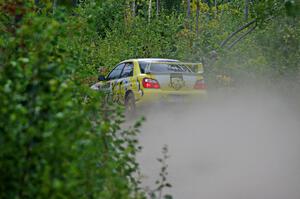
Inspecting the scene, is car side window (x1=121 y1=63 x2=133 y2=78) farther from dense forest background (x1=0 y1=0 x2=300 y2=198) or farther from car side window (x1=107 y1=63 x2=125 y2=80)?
dense forest background (x1=0 y1=0 x2=300 y2=198)

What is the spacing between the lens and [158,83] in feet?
51.6

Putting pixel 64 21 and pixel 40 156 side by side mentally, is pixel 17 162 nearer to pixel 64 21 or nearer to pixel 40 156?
pixel 40 156

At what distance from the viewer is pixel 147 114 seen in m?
15.8

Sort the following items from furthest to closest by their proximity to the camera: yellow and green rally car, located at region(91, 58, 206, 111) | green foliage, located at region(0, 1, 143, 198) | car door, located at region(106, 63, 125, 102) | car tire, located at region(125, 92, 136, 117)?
car door, located at region(106, 63, 125, 102) → car tire, located at region(125, 92, 136, 117) → yellow and green rally car, located at region(91, 58, 206, 111) → green foliage, located at region(0, 1, 143, 198)

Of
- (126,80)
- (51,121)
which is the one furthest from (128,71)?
(51,121)

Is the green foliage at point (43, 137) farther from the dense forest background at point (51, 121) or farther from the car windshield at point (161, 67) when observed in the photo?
the car windshield at point (161, 67)

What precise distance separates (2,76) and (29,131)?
88cm

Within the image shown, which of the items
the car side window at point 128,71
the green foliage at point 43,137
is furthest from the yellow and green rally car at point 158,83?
the green foliage at point 43,137

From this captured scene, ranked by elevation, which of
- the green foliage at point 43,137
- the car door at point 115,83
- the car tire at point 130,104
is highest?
the green foliage at point 43,137

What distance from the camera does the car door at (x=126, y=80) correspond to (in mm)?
16595

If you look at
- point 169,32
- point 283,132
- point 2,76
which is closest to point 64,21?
point 2,76

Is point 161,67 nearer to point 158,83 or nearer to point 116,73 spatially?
point 158,83

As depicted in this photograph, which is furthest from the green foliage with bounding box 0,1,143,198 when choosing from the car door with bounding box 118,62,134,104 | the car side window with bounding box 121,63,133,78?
the car side window with bounding box 121,63,133,78

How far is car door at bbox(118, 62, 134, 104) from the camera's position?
1660 cm
